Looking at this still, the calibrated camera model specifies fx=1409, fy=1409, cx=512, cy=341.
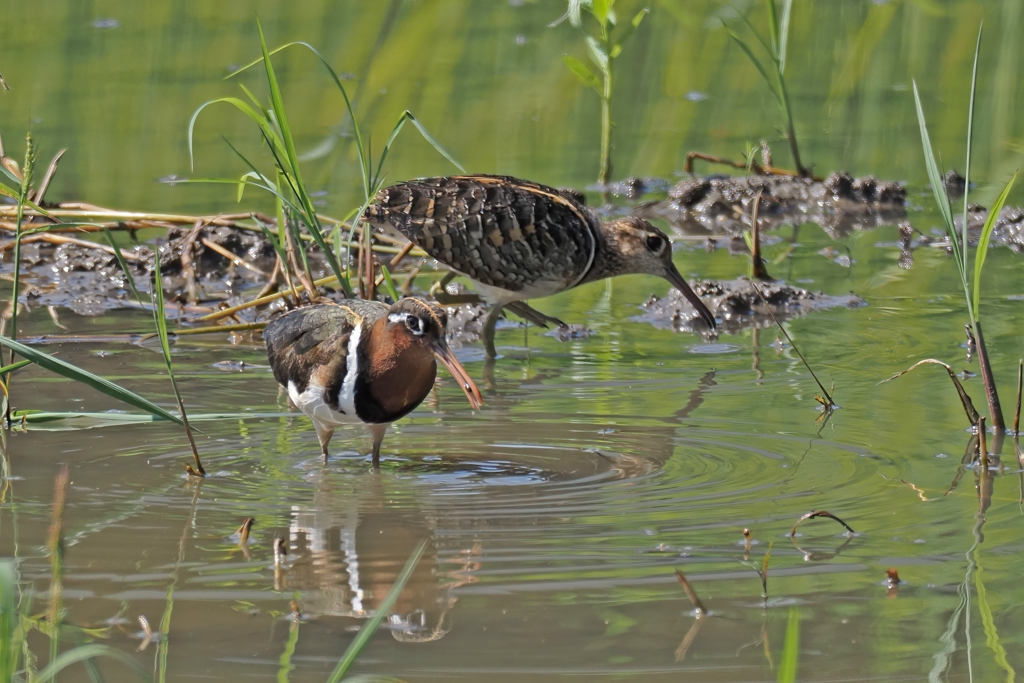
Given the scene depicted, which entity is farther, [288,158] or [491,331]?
[491,331]

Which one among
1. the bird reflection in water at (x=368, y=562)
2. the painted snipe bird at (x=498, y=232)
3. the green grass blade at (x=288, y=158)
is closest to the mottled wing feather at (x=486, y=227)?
the painted snipe bird at (x=498, y=232)

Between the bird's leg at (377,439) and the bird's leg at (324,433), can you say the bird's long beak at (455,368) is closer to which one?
the bird's leg at (377,439)

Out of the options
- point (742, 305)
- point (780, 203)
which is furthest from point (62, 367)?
point (780, 203)

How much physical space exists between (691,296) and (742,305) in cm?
37

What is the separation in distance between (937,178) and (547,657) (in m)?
2.09

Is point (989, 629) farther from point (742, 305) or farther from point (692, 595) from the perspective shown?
point (742, 305)

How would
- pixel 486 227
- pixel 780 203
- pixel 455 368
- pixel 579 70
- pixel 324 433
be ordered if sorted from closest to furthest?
pixel 455 368
pixel 324 433
pixel 486 227
pixel 579 70
pixel 780 203

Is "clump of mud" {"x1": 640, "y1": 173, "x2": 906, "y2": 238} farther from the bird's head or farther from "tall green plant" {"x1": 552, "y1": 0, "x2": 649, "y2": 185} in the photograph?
the bird's head

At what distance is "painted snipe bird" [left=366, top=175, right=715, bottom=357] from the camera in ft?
21.1

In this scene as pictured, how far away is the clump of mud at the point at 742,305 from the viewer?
272 inches

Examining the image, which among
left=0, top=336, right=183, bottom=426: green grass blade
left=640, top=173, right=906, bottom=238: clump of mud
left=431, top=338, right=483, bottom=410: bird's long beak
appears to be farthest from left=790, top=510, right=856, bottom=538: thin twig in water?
left=640, top=173, right=906, bottom=238: clump of mud

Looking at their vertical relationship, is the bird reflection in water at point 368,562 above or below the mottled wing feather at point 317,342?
below

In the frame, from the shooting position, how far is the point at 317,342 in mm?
4957

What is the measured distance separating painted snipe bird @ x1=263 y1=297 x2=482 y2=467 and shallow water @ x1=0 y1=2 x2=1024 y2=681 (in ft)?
0.53
